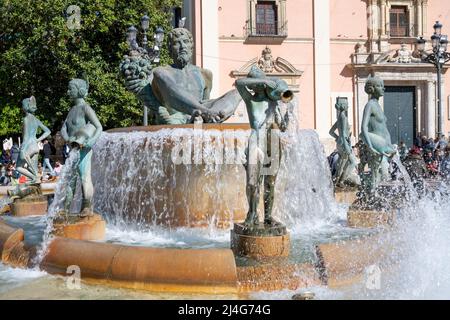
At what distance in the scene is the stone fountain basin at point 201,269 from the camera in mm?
4078

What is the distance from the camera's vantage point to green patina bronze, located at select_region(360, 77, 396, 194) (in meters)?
6.50

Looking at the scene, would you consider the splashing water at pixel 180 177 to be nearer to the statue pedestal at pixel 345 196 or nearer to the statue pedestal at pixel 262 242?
the statue pedestal at pixel 262 242

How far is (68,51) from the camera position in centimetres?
1945

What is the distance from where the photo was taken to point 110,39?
20.5 m

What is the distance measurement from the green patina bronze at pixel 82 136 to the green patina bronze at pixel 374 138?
10.4 feet

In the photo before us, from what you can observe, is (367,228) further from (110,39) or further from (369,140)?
(110,39)

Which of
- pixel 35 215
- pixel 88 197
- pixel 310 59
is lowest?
pixel 35 215

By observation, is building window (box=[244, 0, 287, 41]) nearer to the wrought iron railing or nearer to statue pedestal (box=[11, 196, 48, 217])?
the wrought iron railing

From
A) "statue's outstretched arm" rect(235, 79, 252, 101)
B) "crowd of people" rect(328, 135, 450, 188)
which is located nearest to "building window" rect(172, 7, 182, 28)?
"crowd of people" rect(328, 135, 450, 188)

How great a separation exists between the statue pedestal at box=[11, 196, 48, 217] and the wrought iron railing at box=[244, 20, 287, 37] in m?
17.4

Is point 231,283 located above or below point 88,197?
below
